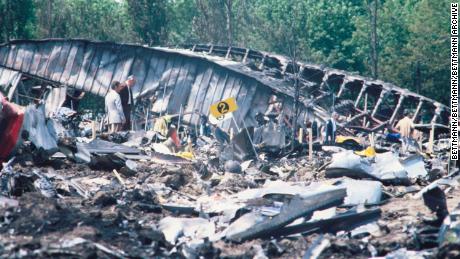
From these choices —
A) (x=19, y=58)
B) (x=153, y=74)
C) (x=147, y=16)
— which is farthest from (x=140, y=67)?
(x=147, y=16)

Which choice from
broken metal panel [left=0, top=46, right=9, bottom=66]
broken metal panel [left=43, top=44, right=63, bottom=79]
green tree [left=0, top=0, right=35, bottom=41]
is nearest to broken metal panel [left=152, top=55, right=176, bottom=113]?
broken metal panel [left=43, top=44, right=63, bottom=79]

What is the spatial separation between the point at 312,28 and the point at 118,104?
91.3ft

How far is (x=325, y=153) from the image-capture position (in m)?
16.4

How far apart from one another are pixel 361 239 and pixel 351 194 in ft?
6.05

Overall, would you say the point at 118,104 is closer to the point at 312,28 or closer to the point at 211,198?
the point at 211,198

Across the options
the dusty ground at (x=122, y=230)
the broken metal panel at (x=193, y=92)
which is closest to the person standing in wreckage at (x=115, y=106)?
the dusty ground at (x=122, y=230)

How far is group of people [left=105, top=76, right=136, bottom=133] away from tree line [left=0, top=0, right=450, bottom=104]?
18.1 m

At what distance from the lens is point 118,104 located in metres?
15.8

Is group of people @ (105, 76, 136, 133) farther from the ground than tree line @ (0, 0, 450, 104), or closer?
closer

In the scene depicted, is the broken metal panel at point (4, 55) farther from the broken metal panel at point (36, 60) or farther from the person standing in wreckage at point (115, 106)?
the person standing in wreckage at point (115, 106)

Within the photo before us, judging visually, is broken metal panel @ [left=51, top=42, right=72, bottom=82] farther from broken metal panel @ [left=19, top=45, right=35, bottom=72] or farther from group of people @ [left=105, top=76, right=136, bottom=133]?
group of people @ [left=105, top=76, right=136, bottom=133]

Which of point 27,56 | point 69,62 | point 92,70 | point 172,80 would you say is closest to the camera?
point 172,80

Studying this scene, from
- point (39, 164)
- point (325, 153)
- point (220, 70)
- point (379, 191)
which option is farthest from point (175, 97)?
point (379, 191)

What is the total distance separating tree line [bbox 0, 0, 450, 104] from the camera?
114 ft
